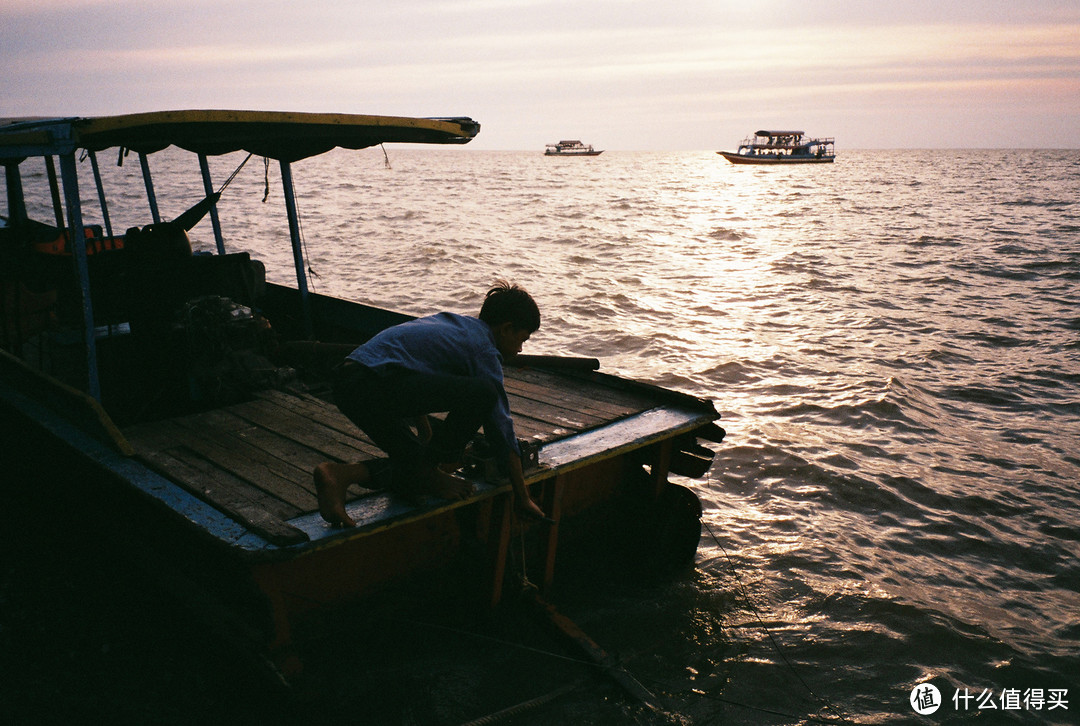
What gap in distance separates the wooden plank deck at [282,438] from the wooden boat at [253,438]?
0.06ft

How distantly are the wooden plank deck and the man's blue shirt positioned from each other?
600 mm

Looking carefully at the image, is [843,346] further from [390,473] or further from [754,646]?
[390,473]

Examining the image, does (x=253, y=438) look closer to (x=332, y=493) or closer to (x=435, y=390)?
(x=332, y=493)

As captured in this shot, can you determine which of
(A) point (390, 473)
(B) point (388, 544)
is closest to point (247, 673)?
(B) point (388, 544)

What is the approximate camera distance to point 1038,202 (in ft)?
144

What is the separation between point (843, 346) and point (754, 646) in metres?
9.10

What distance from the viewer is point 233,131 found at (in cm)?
498

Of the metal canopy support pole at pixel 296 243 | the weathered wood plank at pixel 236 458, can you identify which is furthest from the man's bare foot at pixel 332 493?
the metal canopy support pole at pixel 296 243

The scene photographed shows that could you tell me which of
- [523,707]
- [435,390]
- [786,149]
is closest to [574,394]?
[435,390]

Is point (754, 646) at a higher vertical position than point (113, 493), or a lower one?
lower

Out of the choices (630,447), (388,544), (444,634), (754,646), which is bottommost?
(754,646)

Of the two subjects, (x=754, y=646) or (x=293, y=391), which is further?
(x=293, y=391)

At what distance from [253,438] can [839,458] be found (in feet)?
21.5

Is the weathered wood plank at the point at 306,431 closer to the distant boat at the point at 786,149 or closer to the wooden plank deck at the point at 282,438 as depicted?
the wooden plank deck at the point at 282,438
